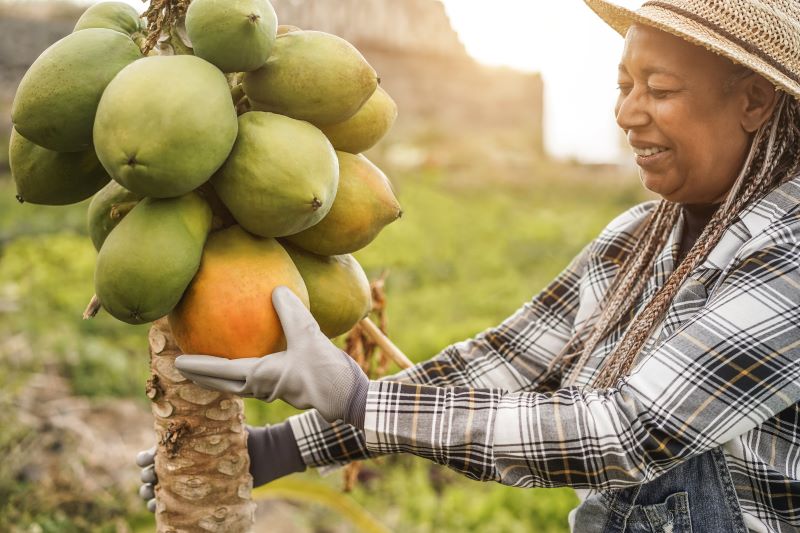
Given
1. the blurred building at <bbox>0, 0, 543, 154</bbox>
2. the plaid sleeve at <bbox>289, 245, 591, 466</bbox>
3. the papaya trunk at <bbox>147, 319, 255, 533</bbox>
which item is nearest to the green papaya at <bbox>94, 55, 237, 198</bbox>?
the papaya trunk at <bbox>147, 319, 255, 533</bbox>

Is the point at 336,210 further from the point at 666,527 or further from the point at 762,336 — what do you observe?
the point at 666,527

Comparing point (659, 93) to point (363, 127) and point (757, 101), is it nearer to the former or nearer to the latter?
point (757, 101)

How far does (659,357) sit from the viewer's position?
155 centimetres

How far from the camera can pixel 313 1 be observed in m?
10.3

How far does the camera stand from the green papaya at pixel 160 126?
3.75 ft

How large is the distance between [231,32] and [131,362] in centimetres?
456

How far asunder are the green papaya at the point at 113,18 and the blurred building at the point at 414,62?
9188 mm

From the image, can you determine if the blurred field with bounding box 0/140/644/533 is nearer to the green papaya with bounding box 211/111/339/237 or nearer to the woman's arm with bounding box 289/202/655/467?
the woman's arm with bounding box 289/202/655/467

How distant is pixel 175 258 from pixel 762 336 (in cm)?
116

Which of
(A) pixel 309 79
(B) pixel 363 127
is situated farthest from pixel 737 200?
(A) pixel 309 79

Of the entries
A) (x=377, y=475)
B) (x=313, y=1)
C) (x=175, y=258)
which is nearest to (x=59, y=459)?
(x=377, y=475)

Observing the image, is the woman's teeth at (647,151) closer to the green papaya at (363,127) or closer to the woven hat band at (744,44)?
the woven hat band at (744,44)

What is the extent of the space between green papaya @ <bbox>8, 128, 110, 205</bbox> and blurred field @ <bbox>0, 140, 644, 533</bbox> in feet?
4.16

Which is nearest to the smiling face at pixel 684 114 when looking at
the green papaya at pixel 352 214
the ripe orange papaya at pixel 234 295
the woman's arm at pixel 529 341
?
the woman's arm at pixel 529 341
